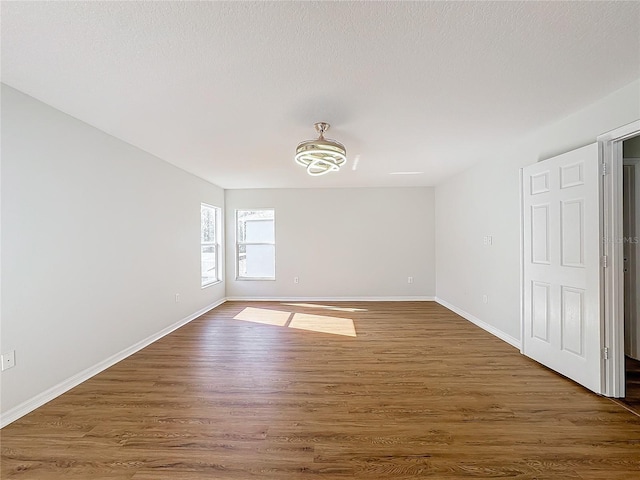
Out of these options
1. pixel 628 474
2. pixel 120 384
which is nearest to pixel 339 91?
pixel 628 474

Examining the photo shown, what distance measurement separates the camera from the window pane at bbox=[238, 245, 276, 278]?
6465 mm

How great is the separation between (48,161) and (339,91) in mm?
2436

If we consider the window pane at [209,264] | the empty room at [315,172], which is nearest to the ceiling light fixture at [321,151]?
the empty room at [315,172]

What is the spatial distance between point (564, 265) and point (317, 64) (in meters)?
2.73

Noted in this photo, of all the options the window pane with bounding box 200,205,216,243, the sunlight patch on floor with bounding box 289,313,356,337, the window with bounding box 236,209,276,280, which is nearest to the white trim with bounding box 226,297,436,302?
the window with bounding box 236,209,276,280

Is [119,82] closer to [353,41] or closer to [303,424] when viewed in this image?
[353,41]

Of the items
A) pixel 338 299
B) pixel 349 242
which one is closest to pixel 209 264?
pixel 338 299

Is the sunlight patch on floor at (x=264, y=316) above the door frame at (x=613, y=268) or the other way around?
the other way around

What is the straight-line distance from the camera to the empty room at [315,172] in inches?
64.1

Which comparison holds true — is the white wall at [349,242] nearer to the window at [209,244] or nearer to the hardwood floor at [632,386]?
the window at [209,244]

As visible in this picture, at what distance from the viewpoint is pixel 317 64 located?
6.14 feet

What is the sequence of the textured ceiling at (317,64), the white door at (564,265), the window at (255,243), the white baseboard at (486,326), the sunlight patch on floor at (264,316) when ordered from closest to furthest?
the textured ceiling at (317,64)
the white door at (564,265)
the white baseboard at (486,326)
the sunlight patch on floor at (264,316)
the window at (255,243)

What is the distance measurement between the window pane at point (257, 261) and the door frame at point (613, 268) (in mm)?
5258

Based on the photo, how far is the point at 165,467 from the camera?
5.51 ft
